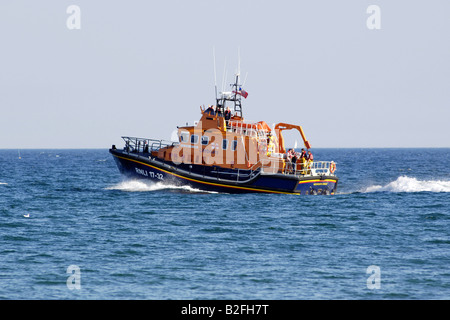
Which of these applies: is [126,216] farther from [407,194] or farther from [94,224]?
[407,194]

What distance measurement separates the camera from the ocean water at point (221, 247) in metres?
14.6

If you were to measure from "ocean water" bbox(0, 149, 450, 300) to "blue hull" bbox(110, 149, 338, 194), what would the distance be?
0.51 metres

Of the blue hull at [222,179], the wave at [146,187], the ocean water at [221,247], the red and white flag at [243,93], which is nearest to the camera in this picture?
the ocean water at [221,247]

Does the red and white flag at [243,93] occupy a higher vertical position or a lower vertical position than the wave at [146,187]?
higher

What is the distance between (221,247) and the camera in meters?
19.1

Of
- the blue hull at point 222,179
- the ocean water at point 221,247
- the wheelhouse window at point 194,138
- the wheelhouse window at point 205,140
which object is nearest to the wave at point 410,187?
the ocean water at point 221,247

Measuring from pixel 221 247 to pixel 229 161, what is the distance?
11.9 metres

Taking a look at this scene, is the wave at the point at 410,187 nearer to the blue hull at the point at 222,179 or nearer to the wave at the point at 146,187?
the blue hull at the point at 222,179

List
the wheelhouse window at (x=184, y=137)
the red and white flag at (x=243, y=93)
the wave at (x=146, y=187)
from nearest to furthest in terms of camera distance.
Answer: the wave at (x=146, y=187) → the wheelhouse window at (x=184, y=137) → the red and white flag at (x=243, y=93)

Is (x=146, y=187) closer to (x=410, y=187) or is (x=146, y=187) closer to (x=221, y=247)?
(x=221, y=247)

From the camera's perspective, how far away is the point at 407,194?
35.3 meters

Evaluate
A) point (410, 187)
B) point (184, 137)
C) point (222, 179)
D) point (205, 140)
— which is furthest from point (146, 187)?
point (410, 187)

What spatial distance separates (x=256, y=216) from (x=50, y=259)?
10.0 m
